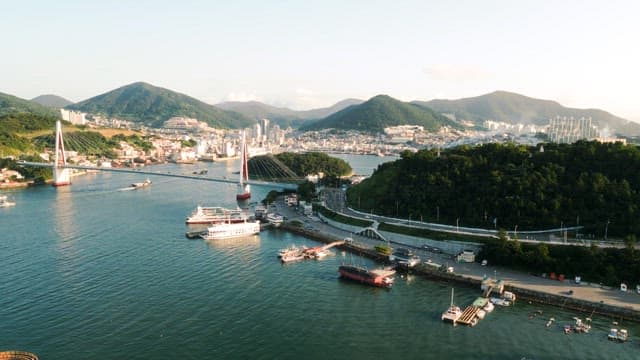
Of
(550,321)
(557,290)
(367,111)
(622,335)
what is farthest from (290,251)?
(367,111)

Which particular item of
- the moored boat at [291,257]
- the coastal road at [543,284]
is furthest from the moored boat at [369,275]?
the moored boat at [291,257]

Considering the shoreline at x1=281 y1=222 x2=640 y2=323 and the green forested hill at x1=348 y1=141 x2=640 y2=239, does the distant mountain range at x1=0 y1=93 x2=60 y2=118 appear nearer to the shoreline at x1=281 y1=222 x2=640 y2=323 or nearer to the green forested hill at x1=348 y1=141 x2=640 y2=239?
the green forested hill at x1=348 y1=141 x2=640 y2=239

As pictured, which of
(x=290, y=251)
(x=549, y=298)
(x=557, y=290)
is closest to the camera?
(x=549, y=298)

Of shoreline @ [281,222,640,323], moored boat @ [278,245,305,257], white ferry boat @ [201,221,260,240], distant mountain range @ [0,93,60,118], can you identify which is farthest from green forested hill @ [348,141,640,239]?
distant mountain range @ [0,93,60,118]

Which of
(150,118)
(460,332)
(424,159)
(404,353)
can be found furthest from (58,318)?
(150,118)

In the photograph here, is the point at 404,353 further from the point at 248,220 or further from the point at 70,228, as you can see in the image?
→ the point at 70,228

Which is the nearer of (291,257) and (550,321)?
(550,321)

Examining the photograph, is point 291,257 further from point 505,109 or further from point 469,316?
point 505,109

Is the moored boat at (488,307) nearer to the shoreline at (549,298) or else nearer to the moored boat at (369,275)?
the shoreline at (549,298)
